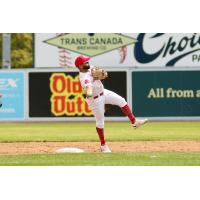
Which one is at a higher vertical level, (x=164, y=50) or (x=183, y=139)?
(x=164, y=50)

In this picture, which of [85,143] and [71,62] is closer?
[85,143]

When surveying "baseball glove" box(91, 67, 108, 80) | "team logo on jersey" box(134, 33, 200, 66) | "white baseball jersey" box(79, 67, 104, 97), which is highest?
"team logo on jersey" box(134, 33, 200, 66)

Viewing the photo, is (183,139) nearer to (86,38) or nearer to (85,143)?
(85,143)

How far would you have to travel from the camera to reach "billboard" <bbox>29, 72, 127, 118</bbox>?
2681 centimetres

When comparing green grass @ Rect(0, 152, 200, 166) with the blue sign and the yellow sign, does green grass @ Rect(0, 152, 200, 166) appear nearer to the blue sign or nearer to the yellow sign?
the yellow sign

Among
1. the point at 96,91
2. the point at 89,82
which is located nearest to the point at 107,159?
the point at 89,82

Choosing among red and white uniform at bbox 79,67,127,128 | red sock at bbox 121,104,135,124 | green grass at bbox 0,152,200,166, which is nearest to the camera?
green grass at bbox 0,152,200,166

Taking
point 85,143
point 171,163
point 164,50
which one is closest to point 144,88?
point 85,143

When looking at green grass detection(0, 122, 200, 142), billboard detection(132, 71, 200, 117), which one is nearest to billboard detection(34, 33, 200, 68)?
billboard detection(132, 71, 200, 117)

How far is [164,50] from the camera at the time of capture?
40219mm

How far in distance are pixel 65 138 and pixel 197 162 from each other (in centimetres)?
807

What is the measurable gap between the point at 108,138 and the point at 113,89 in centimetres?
793

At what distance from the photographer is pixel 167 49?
4009cm

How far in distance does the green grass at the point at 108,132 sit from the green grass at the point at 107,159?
18.2ft
